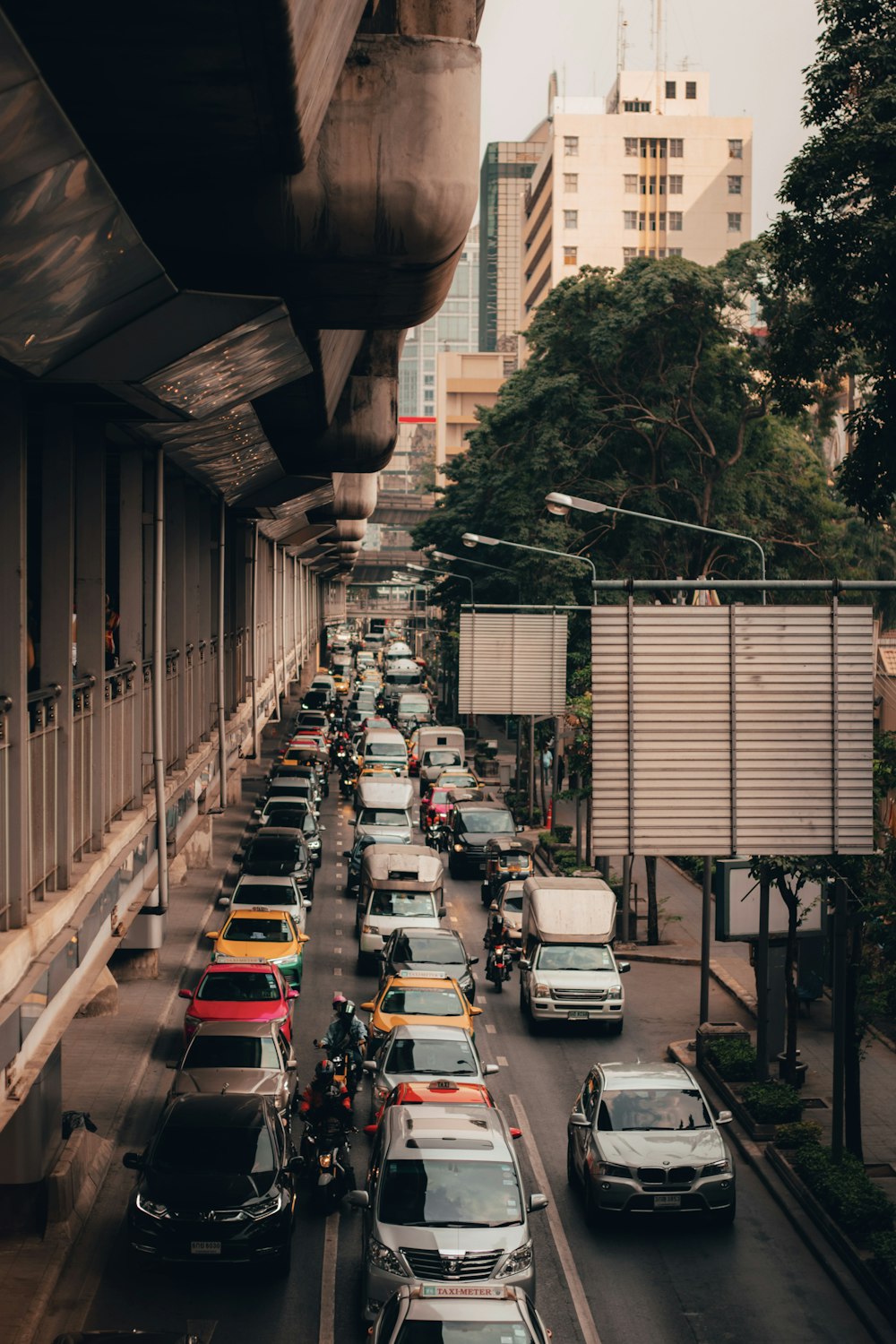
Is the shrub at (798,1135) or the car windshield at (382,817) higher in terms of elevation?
the car windshield at (382,817)

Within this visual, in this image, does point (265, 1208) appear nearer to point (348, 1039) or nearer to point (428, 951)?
point (348, 1039)

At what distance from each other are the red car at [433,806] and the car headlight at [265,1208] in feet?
99.5

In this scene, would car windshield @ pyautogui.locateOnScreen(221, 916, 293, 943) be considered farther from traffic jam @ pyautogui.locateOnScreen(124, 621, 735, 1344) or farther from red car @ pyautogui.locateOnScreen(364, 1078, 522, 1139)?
red car @ pyautogui.locateOnScreen(364, 1078, 522, 1139)

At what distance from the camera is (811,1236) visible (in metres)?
16.3

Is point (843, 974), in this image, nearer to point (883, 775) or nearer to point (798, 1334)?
point (883, 775)

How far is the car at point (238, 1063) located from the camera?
18.4 m

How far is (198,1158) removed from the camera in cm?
1528

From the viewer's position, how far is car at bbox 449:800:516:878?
4062cm

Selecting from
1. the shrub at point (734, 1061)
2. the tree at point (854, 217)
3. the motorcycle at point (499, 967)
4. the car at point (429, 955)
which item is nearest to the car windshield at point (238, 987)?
the car at point (429, 955)

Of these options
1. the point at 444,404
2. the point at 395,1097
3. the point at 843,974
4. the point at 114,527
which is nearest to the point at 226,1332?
the point at 395,1097

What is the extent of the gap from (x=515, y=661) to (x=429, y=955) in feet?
48.3

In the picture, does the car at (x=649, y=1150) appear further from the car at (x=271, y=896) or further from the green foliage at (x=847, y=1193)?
the car at (x=271, y=896)

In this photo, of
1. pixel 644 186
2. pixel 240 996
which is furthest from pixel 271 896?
pixel 644 186

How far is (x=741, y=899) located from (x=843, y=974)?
425cm
